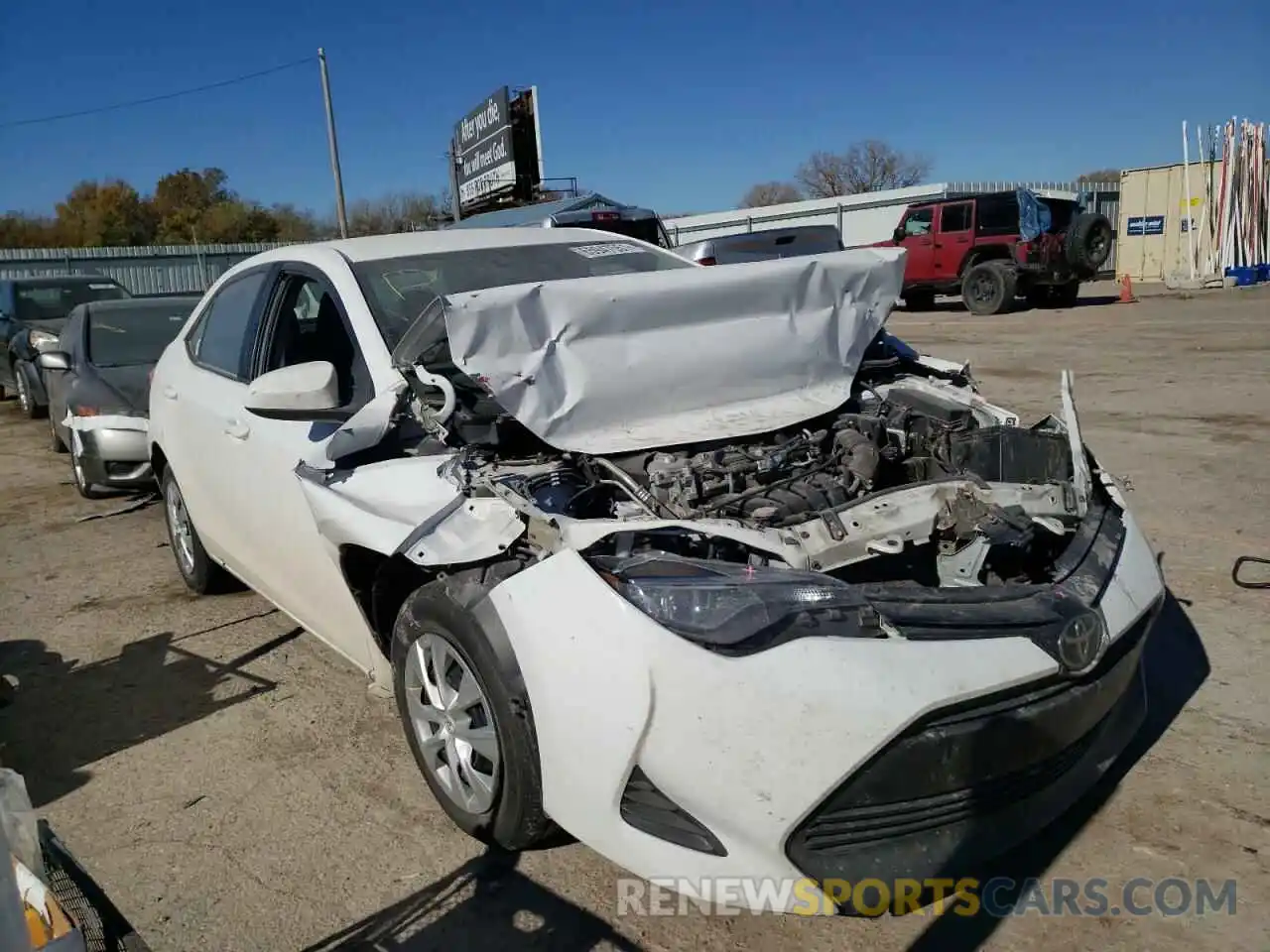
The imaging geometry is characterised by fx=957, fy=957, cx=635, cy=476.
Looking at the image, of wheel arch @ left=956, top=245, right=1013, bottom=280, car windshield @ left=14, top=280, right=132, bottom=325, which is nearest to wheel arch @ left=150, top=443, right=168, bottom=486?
car windshield @ left=14, top=280, right=132, bottom=325

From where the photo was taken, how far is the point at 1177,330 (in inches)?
541

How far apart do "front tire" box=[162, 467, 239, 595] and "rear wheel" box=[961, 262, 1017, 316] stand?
15.7 metres

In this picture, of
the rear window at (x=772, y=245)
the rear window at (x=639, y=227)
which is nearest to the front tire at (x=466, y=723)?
the rear window at (x=772, y=245)

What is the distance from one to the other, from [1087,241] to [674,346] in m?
16.2

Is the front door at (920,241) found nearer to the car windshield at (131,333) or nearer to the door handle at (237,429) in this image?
the car windshield at (131,333)

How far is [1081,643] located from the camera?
7.39 ft

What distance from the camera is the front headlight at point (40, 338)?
10062mm

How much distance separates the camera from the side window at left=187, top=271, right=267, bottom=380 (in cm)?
402

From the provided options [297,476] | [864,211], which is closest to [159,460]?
[297,476]

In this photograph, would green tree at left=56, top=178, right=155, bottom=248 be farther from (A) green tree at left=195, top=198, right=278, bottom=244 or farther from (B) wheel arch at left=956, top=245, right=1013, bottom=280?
(B) wheel arch at left=956, top=245, right=1013, bottom=280

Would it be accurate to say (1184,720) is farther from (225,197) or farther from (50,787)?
(225,197)

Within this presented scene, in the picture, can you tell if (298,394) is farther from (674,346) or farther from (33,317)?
(33,317)

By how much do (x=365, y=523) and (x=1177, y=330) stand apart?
14.1 m

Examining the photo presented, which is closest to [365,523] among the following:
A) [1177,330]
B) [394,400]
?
[394,400]
